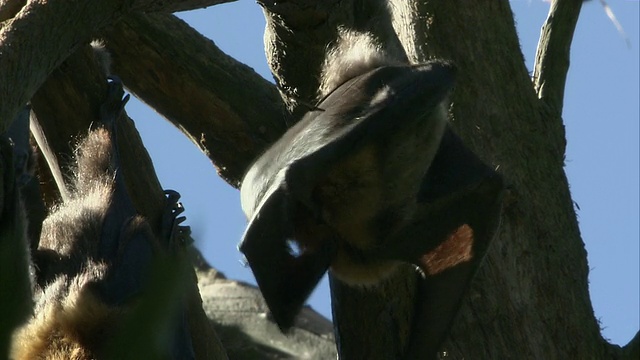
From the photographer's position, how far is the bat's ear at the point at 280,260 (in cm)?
331

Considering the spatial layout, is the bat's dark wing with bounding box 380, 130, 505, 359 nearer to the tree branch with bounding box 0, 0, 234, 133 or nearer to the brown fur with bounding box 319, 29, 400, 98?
the brown fur with bounding box 319, 29, 400, 98

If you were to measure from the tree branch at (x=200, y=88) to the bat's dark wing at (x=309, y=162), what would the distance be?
2.03m

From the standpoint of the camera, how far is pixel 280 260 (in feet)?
11.6

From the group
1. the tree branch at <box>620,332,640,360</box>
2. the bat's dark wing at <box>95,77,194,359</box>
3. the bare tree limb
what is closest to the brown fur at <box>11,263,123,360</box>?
the bat's dark wing at <box>95,77,194,359</box>

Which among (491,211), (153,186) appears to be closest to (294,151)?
(491,211)

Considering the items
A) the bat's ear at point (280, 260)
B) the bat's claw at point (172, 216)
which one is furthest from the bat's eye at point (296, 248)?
the bat's claw at point (172, 216)

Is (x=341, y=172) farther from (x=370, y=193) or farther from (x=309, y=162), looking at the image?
(x=309, y=162)

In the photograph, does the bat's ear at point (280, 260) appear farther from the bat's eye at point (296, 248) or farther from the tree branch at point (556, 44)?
the tree branch at point (556, 44)

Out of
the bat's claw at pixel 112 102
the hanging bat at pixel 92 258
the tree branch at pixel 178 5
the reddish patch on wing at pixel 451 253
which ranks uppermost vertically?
the tree branch at pixel 178 5

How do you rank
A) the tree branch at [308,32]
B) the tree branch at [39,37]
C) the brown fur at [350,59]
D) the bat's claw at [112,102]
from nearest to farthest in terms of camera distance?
1. the tree branch at [39,37]
2. the brown fur at [350,59]
3. the tree branch at [308,32]
4. the bat's claw at [112,102]

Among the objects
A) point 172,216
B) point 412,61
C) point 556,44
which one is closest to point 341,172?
point 412,61

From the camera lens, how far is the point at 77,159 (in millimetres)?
5625

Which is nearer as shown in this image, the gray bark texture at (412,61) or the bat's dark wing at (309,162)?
the bat's dark wing at (309,162)

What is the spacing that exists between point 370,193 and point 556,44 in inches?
114
